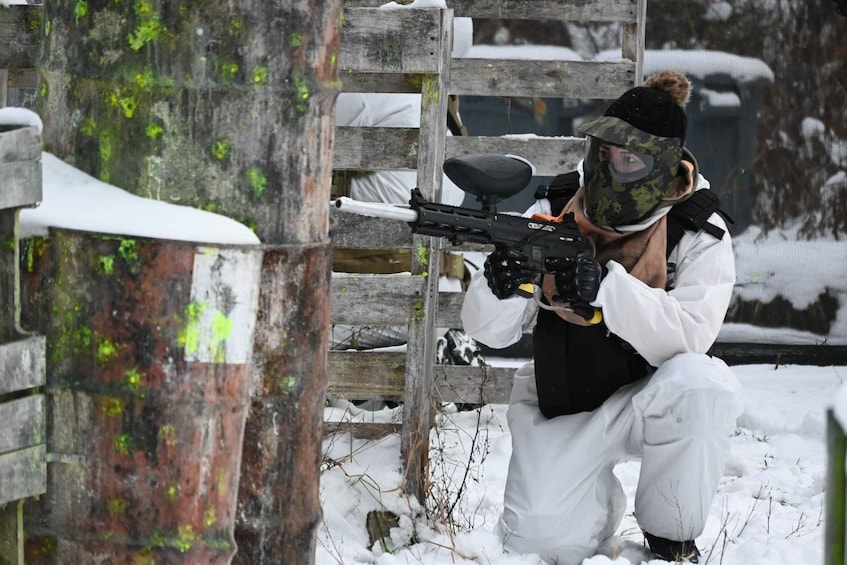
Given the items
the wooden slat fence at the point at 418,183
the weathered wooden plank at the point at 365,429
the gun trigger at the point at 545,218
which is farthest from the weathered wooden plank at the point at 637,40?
the weathered wooden plank at the point at 365,429

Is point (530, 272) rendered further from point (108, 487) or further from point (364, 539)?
point (108, 487)

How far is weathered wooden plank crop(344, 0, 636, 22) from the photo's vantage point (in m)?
4.59

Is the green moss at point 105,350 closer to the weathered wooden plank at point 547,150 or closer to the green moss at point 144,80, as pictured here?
the green moss at point 144,80

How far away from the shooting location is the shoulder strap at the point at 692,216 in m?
3.61

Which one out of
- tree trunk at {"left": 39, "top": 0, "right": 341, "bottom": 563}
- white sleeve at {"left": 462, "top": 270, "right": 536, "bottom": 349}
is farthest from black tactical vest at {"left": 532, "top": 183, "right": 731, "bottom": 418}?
tree trunk at {"left": 39, "top": 0, "right": 341, "bottom": 563}

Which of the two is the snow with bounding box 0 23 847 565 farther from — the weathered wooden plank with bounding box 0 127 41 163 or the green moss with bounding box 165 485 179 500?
the green moss with bounding box 165 485 179 500

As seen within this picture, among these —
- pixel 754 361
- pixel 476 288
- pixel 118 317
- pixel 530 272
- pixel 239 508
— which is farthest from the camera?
pixel 754 361

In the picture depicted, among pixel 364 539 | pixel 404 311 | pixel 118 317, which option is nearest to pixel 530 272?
pixel 404 311

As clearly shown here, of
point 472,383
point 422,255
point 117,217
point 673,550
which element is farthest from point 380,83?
point 117,217

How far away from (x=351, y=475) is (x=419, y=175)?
1.10m

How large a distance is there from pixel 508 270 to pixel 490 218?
210 mm

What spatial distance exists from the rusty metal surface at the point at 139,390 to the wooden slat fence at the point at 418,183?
6.31 feet

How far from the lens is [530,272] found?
11.0ft

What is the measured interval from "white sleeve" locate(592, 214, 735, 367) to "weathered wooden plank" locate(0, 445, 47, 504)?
1.88 metres
